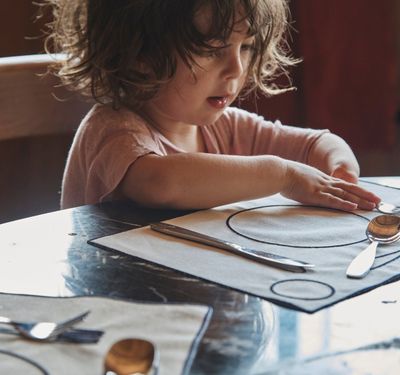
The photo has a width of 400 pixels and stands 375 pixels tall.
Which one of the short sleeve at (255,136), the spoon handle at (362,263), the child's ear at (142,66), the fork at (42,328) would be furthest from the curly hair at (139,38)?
the fork at (42,328)

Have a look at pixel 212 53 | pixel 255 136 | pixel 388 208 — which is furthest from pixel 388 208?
pixel 255 136

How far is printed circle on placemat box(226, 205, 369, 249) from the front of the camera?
2.98ft

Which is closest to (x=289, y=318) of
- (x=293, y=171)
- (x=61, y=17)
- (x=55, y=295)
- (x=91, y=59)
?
(x=55, y=295)

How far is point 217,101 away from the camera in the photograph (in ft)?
4.22

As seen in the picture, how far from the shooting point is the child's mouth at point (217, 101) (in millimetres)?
1284

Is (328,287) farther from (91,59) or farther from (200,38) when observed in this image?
(91,59)

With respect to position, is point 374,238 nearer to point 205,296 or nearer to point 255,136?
point 205,296

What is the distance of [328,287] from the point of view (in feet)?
2.52

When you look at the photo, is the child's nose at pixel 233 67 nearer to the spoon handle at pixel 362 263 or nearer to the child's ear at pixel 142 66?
Result: the child's ear at pixel 142 66

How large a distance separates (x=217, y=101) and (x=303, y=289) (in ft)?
1.88

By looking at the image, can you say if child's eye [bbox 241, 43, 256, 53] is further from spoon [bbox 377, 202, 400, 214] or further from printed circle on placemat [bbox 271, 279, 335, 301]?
printed circle on placemat [bbox 271, 279, 335, 301]

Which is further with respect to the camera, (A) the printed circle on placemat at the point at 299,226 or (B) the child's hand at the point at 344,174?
(B) the child's hand at the point at 344,174

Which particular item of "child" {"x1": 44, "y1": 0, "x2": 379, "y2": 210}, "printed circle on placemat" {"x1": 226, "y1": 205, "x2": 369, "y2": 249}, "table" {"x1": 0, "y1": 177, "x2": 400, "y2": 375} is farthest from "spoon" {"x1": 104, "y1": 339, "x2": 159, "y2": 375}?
"child" {"x1": 44, "y1": 0, "x2": 379, "y2": 210}

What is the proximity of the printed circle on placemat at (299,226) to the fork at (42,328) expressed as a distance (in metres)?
0.27
